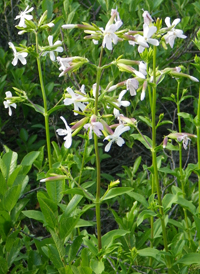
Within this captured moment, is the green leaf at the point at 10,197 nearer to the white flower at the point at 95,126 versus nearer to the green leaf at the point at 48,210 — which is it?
the green leaf at the point at 48,210

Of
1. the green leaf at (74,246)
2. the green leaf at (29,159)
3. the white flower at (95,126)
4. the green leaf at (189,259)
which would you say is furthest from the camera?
the green leaf at (29,159)

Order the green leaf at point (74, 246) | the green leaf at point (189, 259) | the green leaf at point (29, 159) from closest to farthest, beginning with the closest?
the green leaf at point (74, 246) → the green leaf at point (189, 259) → the green leaf at point (29, 159)

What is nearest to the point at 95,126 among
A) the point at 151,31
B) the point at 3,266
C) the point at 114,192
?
the point at 114,192

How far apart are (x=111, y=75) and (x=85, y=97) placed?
4.14 ft

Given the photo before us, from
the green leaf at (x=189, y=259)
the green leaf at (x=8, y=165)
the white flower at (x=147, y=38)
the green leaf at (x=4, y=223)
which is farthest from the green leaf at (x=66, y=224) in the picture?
the white flower at (x=147, y=38)

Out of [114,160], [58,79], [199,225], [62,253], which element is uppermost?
[58,79]

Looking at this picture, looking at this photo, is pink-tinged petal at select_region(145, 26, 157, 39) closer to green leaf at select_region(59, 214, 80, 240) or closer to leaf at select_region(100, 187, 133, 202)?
leaf at select_region(100, 187, 133, 202)

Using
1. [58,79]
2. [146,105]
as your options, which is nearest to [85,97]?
[146,105]

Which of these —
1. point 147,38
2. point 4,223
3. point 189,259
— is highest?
point 147,38

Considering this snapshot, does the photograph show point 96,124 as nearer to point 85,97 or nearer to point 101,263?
point 85,97

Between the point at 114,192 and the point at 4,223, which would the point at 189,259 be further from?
the point at 4,223

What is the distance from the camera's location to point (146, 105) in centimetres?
293

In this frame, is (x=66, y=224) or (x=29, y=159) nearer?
(x=66, y=224)

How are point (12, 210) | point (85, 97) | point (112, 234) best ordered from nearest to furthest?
1. point (85, 97)
2. point (112, 234)
3. point (12, 210)
